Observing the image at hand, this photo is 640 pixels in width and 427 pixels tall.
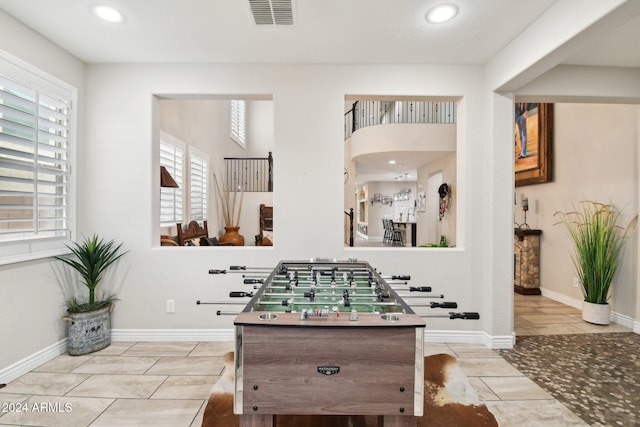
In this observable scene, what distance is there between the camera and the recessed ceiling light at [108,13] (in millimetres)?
2332

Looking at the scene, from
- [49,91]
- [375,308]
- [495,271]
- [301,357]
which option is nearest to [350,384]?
[301,357]

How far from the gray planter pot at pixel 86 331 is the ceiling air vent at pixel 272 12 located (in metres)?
2.92

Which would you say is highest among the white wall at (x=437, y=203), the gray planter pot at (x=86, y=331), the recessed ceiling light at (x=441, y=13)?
the recessed ceiling light at (x=441, y=13)

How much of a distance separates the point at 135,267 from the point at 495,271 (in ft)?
11.6

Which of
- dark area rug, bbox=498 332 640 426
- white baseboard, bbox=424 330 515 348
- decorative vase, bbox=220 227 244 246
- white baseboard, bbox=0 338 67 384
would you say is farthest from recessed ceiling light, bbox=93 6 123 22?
dark area rug, bbox=498 332 640 426

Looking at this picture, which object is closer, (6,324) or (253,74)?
(6,324)

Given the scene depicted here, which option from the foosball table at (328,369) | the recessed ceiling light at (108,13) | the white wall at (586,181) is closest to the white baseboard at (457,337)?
the white wall at (586,181)

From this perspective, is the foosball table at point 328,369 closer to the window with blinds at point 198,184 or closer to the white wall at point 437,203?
the window with blinds at point 198,184

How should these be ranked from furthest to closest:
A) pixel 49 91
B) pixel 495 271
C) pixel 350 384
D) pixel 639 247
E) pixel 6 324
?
pixel 639 247 < pixel 495 271 < pixel 49 91 < pixel 6 324 < pixel 350 384

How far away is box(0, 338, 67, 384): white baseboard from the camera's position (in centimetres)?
241

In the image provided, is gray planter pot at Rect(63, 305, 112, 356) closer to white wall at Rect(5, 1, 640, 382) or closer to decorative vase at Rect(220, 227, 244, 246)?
white wall at Rect(5, 1, 640, 382)

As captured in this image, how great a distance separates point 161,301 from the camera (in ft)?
10.6

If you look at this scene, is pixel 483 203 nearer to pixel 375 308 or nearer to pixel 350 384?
pixel 375 308

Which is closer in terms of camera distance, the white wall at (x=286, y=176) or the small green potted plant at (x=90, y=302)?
the small green potted plant at (x=90, y=302)
